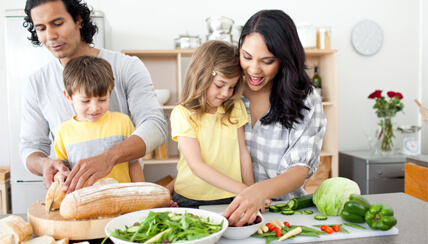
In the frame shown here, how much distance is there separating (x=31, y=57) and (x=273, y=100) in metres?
2.23

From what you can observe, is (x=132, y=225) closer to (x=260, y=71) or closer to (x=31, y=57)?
(x=260, y=71)

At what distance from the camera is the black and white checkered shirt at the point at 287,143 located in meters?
1.52

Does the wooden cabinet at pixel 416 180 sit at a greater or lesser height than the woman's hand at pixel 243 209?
lesser

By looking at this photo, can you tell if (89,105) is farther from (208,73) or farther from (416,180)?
(416,180)

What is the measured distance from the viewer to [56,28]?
161 cm

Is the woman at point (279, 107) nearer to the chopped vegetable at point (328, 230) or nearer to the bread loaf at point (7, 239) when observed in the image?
the chopped vegetable at point (328, 230)

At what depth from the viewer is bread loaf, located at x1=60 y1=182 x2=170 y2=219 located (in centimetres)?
105

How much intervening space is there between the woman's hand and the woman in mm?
119

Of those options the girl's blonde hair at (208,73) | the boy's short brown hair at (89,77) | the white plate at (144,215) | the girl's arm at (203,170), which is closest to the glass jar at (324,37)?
the girl's blonde hair at (208,73)

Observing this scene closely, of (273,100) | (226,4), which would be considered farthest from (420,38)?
(273,100)

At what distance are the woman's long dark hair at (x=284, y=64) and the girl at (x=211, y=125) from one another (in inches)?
5.2

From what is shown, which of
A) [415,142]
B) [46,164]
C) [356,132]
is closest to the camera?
[46,164]

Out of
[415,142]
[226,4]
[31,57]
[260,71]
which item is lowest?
[415,142]

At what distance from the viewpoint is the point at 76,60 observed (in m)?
1.54
